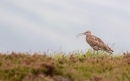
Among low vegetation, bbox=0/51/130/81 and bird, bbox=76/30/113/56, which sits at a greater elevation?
bird, bbox=76/30/113/56

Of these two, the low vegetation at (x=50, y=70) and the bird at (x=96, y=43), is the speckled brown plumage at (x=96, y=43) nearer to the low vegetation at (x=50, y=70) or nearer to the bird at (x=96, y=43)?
the bird at (x=96, y=43)

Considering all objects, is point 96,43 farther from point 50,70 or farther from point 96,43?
point 50,70

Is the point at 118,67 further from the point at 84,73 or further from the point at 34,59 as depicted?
the point at 34,59

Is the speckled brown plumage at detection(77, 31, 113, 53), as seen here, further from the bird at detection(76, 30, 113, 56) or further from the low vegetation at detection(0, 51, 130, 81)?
the low vegetation at detection(0, 51, 130, 81)

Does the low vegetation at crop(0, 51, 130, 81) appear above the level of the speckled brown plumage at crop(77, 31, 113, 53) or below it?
below

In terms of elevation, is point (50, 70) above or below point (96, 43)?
below

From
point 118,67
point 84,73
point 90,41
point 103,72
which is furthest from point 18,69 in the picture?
point 90,41

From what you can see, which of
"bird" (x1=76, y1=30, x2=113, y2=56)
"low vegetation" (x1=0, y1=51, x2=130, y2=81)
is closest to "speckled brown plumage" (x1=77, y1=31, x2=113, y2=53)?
"bird" (x1=76, y1=30, x2=113, y2=56)

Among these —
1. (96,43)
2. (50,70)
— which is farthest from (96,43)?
(50,70)

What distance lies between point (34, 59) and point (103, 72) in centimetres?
239

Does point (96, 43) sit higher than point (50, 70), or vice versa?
point (96, 43)

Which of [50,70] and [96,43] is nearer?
[50,70]

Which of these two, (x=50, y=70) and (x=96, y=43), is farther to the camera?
(x=96, y=43)

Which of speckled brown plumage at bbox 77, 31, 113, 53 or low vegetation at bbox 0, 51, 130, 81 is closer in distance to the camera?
low vegetation at bbox 0, 51, 130, 81
